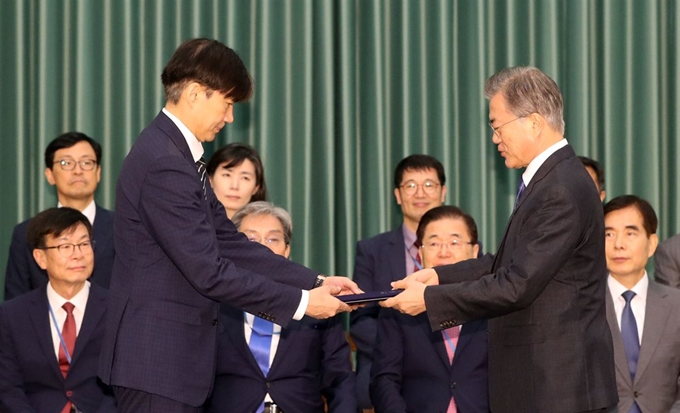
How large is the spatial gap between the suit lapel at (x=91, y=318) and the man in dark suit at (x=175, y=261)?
3.71 feet

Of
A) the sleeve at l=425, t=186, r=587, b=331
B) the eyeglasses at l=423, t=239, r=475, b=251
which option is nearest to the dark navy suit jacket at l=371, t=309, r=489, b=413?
the eyeglasses at l=423, t=239, r=475, b=251

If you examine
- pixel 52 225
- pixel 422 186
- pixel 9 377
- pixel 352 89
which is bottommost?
pixel 9 377

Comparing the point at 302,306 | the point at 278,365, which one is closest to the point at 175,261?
the point at 302,306

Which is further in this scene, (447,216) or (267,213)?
(447,216)

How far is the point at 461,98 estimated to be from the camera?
578 centimetres

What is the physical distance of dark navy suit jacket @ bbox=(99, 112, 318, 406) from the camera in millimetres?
3025

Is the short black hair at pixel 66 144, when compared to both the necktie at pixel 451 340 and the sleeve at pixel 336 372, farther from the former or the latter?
the necktie at pixel 451 340

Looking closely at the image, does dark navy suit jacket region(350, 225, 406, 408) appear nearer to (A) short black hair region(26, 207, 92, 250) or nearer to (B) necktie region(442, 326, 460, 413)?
(B) necktie region(442, 326, 460, 413)

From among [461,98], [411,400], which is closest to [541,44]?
[461,98]

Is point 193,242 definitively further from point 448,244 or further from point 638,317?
point 638,317

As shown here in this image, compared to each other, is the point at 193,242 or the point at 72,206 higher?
the point at 72,206

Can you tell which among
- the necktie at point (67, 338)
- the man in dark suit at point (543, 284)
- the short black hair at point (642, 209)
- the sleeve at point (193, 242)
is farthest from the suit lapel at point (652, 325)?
the necktie at point (67, 338)

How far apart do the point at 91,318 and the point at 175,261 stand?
1.29m

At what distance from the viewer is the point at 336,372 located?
4074 mm
